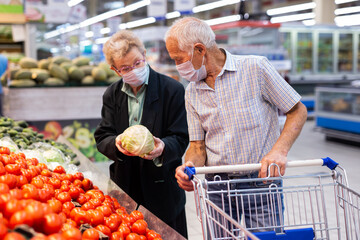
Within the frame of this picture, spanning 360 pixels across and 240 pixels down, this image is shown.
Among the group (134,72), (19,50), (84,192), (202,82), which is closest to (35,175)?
(84,192)

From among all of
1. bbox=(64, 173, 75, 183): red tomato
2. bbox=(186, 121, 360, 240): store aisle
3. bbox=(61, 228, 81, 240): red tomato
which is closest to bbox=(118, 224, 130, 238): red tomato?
bbox=(61, 228, 81, 240): red tomato

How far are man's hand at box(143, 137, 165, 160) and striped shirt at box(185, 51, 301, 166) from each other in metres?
0.36

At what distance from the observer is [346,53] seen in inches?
567

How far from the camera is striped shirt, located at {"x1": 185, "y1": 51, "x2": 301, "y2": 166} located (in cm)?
224

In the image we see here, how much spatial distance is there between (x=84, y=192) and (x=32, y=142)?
1.55 m

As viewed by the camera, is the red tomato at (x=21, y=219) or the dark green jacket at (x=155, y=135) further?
the dark green jacket at (x=155, y=135)

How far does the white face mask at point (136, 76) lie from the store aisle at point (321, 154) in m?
2.16

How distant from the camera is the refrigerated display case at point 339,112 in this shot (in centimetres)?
842

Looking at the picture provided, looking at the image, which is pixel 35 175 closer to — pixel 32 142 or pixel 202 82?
pixel 202 82

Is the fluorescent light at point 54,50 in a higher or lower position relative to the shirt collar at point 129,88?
higher

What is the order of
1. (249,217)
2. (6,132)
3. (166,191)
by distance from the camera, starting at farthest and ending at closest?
(6,132)
(166,191)
(249,217)

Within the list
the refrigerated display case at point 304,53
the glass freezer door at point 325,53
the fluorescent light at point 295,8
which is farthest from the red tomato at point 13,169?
the fluorescent light at point 295,8

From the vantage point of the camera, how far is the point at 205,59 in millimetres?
2301

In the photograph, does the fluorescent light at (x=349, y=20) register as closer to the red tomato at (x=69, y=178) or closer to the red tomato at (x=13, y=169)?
the red tomato at (x=69, y=178)
